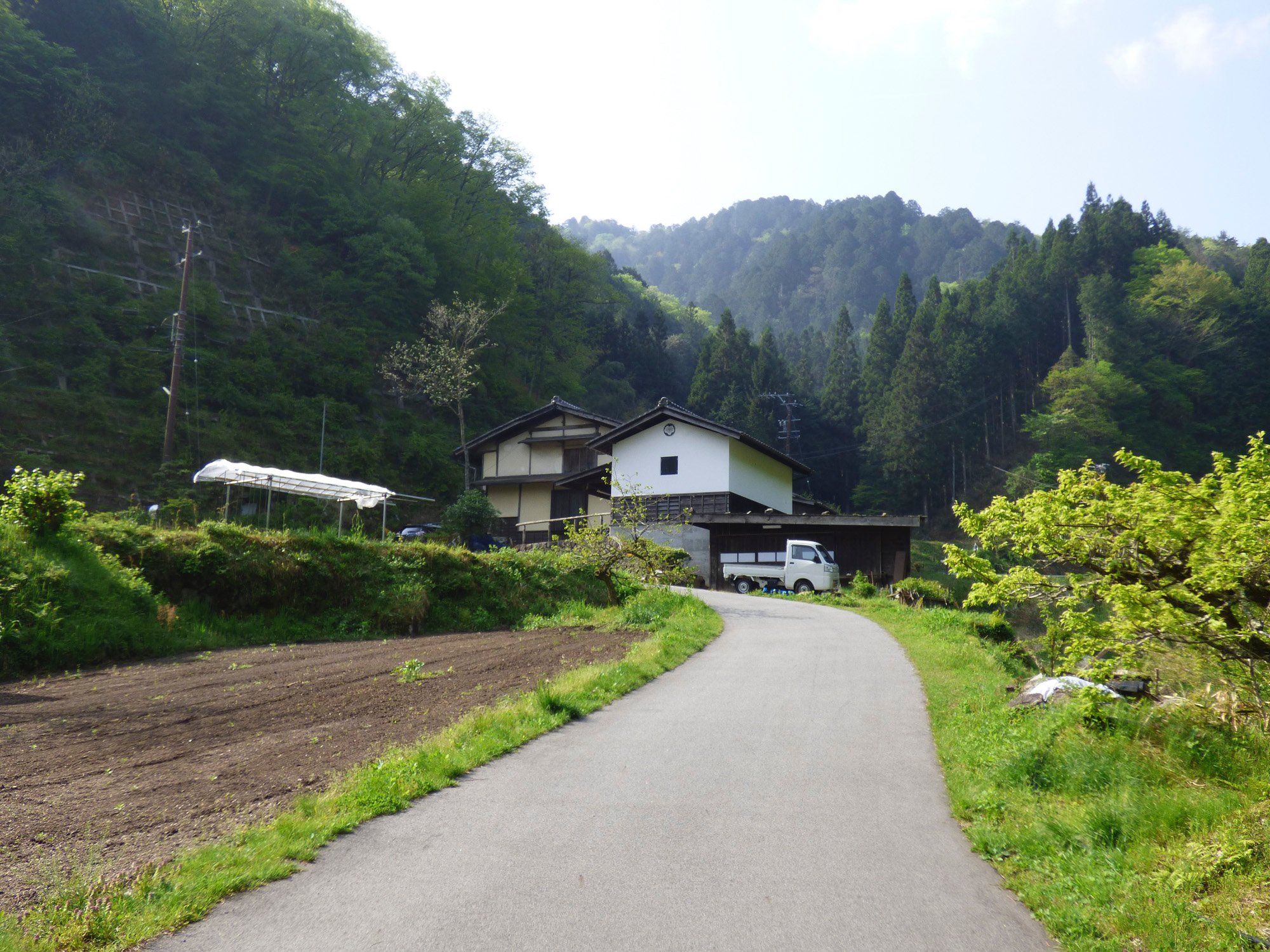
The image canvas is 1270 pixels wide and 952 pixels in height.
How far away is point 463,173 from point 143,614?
48.9 m

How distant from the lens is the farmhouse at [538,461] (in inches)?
1529

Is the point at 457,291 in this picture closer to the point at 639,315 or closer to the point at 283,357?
the point at 283,357

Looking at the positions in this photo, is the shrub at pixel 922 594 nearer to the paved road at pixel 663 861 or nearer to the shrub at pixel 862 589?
the shrub at pixel 862 589

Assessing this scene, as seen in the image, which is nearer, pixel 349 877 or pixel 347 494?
pixel 349 877

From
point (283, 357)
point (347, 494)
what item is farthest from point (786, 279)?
point (347, 494)

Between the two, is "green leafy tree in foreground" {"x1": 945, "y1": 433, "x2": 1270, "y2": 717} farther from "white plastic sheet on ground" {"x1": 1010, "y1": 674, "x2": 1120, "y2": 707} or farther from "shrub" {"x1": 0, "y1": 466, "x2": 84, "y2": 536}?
"shrub" {"x1": 0, "y1": 466, "x2": 84, "y2": 536}

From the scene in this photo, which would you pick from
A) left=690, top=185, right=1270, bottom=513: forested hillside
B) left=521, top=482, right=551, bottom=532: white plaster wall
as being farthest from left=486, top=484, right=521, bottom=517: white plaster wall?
left=690, top=185, right=1270, bottom=513: forested hillside

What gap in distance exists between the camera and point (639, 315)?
231ft

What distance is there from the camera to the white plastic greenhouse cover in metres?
21.5

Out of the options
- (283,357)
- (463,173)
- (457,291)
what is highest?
(463,173)

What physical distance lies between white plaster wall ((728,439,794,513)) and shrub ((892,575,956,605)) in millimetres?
10363

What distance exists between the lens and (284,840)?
4.48m

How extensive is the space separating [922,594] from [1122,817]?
1963cm

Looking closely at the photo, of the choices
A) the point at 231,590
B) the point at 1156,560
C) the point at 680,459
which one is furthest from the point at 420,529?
the point at 1156,560
